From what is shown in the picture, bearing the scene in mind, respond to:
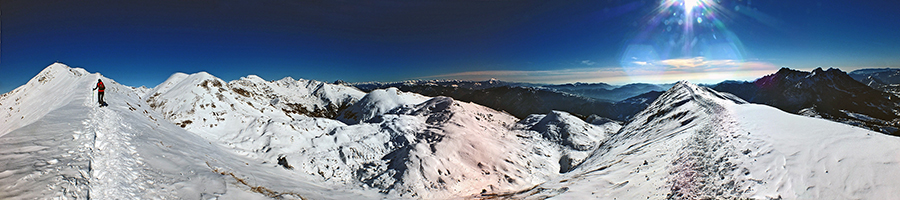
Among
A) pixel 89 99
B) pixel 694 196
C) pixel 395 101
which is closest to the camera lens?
pixel 694 196

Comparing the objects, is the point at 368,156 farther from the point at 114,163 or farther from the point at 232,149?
the point at 114,163

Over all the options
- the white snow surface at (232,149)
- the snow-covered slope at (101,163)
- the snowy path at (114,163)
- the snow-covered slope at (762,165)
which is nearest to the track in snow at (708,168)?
the snow-covered slope at (762,165)

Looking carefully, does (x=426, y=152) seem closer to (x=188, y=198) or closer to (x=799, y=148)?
(x=188, y=198)

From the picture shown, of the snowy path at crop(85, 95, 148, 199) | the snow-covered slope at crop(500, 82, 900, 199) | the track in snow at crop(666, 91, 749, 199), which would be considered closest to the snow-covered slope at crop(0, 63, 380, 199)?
the snowy path at crop(85, 95, 148, 199)

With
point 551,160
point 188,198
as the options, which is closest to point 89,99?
point 188,198

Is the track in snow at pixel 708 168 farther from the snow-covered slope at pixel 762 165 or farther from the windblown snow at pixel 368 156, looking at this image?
the windblown snow at pixel 368 156

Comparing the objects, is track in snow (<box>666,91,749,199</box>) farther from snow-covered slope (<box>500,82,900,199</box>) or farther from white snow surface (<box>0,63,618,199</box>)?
white snow surface (<box>0,63,618,199</box>)
